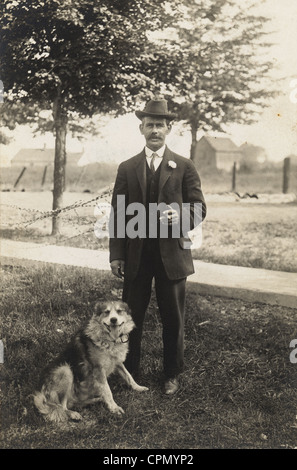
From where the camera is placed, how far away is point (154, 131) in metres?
3.24

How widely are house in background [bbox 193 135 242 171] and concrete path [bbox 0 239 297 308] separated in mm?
969

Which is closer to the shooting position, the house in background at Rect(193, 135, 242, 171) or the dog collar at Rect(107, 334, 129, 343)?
the dog collar at Rect(107, 334, 129, 343)

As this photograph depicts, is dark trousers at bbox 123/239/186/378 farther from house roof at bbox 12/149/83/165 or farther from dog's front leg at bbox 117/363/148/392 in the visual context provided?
house roof at bbox 12/149/83/165

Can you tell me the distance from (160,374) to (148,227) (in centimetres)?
118

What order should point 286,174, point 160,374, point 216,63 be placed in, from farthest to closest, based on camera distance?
point 286,174
point 216,63
point 160,374

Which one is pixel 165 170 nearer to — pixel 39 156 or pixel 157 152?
pixel 157 152

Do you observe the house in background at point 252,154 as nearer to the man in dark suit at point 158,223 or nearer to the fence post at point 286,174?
the fence post at point 286,174

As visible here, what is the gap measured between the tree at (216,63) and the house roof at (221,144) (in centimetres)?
10

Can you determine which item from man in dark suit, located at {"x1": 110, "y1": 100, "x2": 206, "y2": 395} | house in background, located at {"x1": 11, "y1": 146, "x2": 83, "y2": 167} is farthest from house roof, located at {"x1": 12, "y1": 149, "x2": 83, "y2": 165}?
man in dark suit, located at {"x1": 110, "y1": 100, "x2": 206, "y2": 395}

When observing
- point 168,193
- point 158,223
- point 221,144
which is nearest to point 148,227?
point 158,223

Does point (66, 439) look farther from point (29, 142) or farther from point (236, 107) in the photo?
point (236, 107)

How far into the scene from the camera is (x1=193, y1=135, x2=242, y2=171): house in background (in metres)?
4.20

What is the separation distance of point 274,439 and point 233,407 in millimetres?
341
